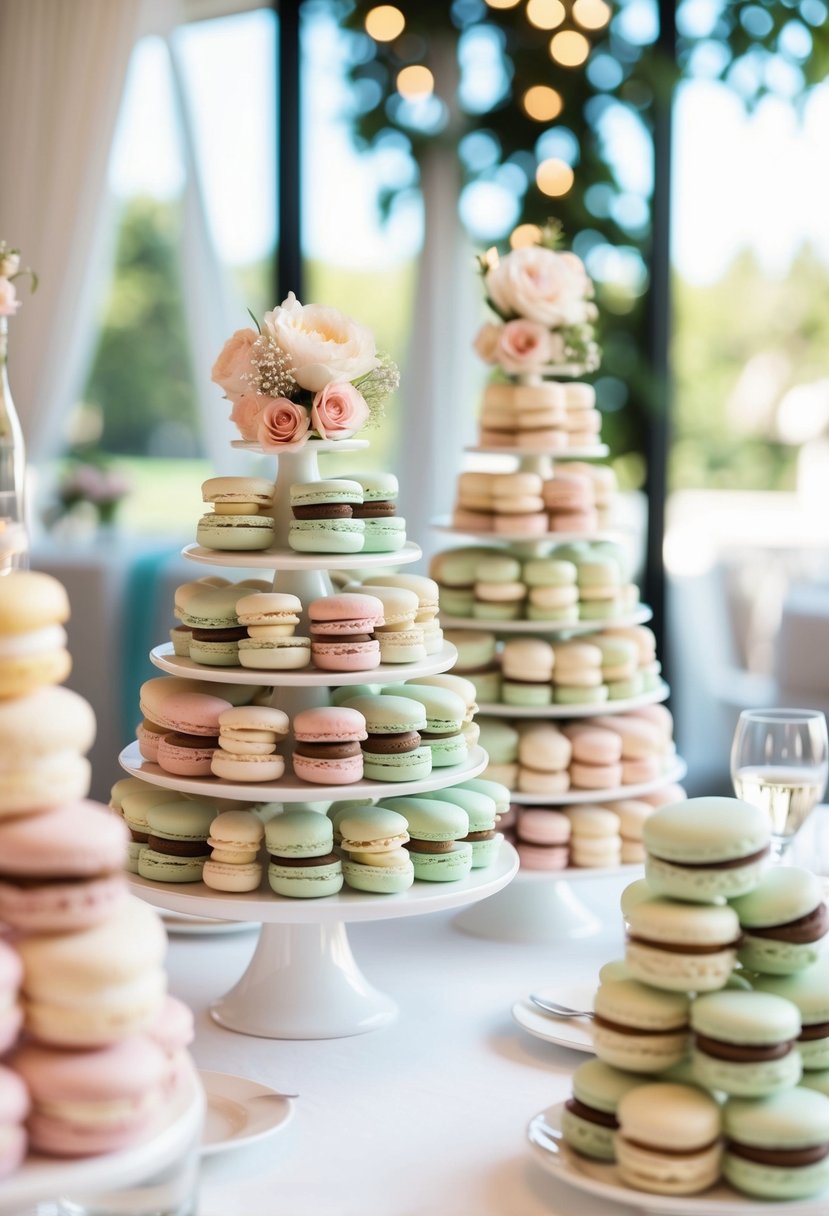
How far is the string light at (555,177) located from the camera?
197 inches

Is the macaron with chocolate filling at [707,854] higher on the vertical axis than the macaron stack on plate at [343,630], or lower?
lower

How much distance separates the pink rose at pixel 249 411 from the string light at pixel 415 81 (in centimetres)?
368

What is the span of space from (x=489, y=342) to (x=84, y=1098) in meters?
1.57

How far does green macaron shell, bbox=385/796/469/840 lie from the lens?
166 centimetres

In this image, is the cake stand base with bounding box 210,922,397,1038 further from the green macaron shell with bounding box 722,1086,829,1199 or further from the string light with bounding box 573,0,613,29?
the string light with bounding box 573,0,613,29

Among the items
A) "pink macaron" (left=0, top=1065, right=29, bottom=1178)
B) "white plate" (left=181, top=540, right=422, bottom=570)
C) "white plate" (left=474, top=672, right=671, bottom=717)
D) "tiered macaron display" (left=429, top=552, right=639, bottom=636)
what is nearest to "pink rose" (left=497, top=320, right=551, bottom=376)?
"tiered macaron display" (left=429, top=552, right=639, bottom=636)

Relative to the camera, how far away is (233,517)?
1726 millimetres

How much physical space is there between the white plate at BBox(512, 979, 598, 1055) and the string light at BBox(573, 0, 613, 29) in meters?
3.94

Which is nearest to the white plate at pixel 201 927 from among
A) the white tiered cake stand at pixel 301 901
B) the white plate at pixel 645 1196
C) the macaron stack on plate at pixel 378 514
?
the white tiered cake stand at pixel 301 901

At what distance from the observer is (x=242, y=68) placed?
17.9ft

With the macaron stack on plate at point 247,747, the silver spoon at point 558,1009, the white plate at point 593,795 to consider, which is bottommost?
the silver spoon at point 558,1009

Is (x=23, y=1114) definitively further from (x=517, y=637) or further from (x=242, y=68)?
(x=242, y=68)

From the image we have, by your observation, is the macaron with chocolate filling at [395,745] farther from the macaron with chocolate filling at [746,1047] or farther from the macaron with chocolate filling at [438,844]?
the macaron with chocolate filling at [746,1047]

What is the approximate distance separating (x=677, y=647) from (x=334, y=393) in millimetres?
3744
